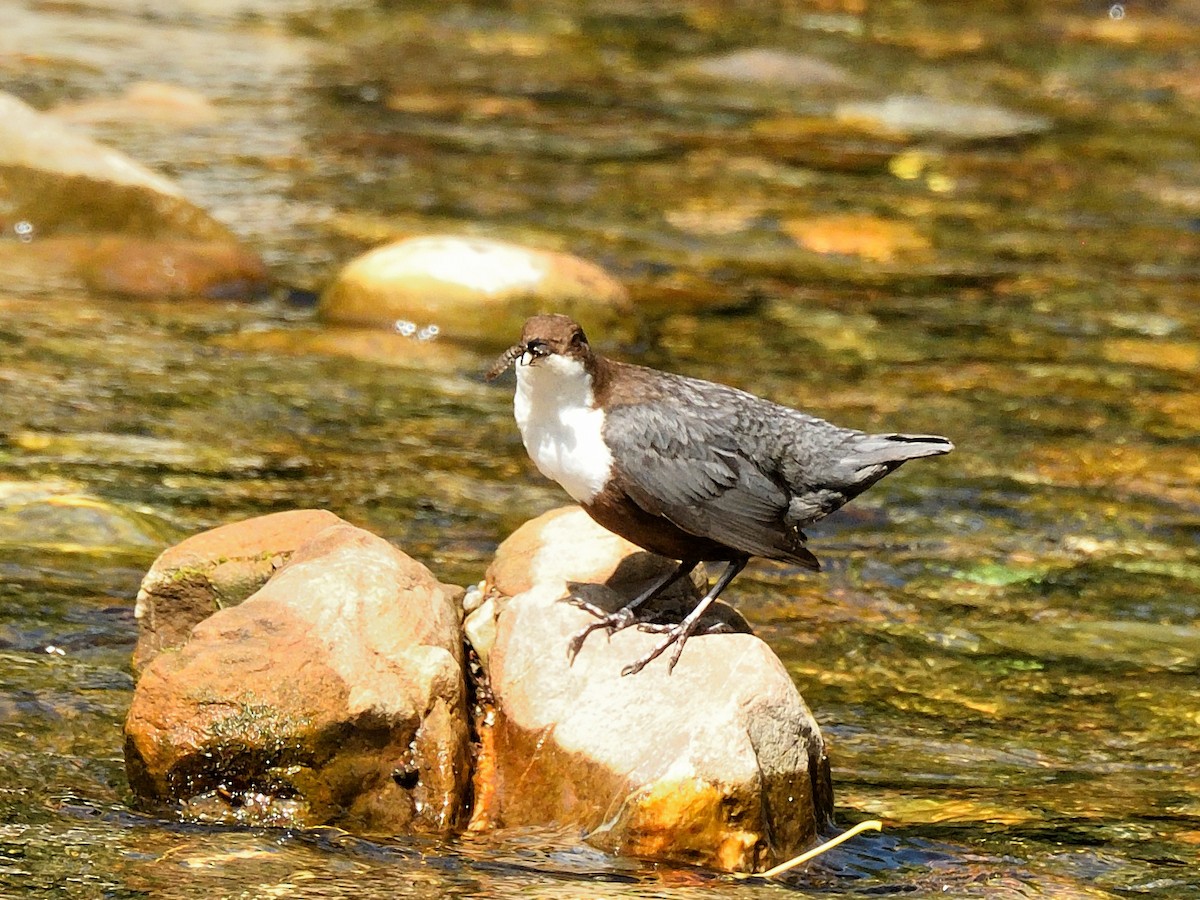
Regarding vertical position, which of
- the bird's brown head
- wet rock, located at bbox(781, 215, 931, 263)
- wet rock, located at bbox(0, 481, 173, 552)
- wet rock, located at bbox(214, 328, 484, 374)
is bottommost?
wet rock, located at bbox(0, 481, 173, 552)

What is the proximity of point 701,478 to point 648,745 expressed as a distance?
727 millimetres

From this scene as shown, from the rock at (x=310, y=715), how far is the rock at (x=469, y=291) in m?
4.33

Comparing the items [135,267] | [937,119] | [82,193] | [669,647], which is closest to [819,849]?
[669,647]

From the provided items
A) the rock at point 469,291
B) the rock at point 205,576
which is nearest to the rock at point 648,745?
the rock at point 205,576

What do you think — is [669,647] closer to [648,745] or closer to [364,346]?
[648,745]

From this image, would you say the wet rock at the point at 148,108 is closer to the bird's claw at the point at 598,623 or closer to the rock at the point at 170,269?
the rock at the point at 170,269

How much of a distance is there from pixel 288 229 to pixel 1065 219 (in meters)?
4.53

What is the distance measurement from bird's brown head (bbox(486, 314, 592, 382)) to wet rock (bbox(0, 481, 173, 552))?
1.98 metres

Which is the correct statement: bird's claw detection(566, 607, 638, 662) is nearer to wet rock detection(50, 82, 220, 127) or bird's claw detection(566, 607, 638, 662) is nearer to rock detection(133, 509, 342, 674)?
→ rock detection(133, 509, 342, 674)

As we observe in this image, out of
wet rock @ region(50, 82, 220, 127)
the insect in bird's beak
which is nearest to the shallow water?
wet rock @ region(50, 82, 220, 127)

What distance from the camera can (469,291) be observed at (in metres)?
8.55

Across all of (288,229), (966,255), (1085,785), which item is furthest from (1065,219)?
(1085,785)

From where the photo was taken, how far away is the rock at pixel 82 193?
9.16 meters

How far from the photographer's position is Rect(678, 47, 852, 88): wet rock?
14000mm
